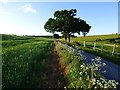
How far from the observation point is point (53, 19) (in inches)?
3425

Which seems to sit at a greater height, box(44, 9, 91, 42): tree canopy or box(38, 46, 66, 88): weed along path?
box(44, 9, 91, 42): tree canopy

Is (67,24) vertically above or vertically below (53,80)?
above

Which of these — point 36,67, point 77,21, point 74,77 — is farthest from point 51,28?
point 74,77

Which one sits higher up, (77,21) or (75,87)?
(77,21)

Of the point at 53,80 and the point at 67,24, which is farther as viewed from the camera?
the point at 67,24

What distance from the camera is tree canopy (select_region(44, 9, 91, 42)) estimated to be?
77.9 m

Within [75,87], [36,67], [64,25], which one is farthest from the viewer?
[64,25]

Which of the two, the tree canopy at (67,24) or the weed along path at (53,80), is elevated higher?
the tree canopy at (67,24)

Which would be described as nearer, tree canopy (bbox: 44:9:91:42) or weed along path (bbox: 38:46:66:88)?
weed along path (bbox: 38:46:66:88)

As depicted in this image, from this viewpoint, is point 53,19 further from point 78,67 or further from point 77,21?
point 78,67

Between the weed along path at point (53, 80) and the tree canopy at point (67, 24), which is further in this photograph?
the tree canopy at point (67, 24)

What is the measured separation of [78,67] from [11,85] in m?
3.40

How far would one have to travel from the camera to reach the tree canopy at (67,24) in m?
77.9

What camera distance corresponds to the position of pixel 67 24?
77.6 meters
